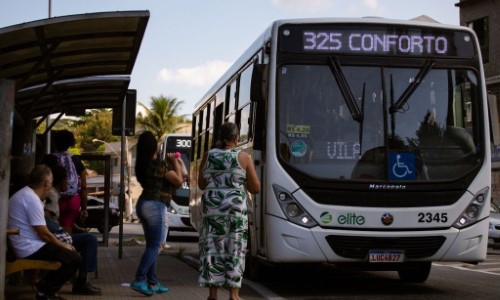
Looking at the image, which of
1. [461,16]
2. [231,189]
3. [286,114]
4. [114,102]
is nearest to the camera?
[231,189]

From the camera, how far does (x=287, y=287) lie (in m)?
11.9

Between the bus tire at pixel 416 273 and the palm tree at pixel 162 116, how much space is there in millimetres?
68747

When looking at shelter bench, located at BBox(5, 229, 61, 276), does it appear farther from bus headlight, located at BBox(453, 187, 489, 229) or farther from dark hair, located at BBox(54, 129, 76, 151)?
bus headlight, located at BBox(453, 187, 489, 229)

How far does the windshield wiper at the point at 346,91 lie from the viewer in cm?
1078

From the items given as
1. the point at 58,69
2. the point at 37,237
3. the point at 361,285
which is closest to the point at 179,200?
the point at 361,285

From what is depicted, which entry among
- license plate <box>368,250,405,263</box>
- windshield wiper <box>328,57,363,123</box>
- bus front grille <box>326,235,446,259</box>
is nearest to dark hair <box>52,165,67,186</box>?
bus front grille <box>326,235,446,259</box>

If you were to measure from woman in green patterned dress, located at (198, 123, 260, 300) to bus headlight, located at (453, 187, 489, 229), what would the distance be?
310 cm

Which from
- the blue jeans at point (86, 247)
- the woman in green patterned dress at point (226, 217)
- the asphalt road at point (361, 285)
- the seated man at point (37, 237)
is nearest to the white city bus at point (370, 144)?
the asphalt road at point (361, 285)

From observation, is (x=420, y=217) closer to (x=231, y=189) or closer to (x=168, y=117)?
(x=231, y=189)

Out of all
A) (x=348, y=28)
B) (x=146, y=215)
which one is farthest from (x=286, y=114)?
(x=146, y=215)

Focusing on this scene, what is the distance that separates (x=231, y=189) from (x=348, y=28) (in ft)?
10.9

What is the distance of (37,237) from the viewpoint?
29.1ft

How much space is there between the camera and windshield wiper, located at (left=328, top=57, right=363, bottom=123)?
10.8 metres

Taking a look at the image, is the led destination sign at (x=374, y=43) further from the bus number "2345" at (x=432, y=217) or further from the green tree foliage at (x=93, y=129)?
the green tree foliage at (x=93, y=129)
